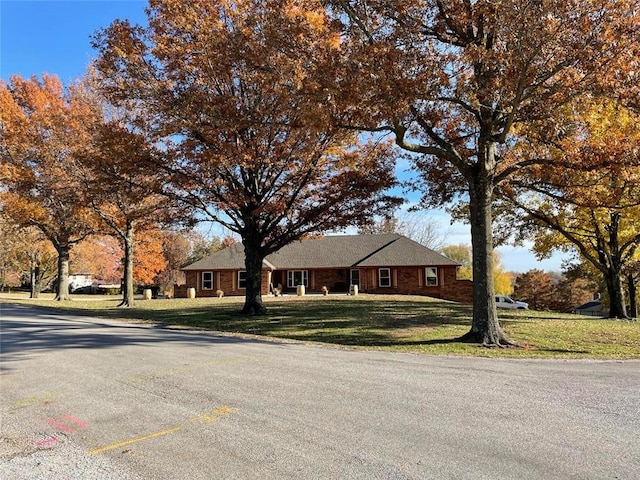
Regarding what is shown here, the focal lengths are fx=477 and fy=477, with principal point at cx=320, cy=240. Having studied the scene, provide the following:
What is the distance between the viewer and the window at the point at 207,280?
130ft

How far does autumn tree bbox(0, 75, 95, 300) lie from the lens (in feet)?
83.1

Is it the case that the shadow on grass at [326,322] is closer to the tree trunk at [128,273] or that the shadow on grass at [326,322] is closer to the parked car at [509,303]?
the tree trunk at [128,273]

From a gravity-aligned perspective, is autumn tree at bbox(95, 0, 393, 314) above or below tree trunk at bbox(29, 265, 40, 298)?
above

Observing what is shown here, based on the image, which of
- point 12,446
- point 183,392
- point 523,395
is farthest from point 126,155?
point 523,395

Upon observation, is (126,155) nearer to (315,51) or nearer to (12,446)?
(315,51)

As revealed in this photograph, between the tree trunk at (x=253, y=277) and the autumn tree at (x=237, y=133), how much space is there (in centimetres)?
4

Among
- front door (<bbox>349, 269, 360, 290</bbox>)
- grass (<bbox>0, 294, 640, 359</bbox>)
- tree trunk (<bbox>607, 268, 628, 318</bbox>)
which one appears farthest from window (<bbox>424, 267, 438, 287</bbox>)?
grass (<bbox>0, 294, 640, 359</bbox>)

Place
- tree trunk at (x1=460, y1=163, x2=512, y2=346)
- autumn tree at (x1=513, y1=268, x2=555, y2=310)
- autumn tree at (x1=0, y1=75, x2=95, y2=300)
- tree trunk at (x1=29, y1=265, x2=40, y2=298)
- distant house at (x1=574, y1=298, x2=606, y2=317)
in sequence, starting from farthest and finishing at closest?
distant house at (x1=574, y1=298, x2=606, y2=317)
autumn tree at (x1=513, y1=268, x2=555, y2=310)
tree trunk at (x1=29, y1=265, x2=40, y2=298)
autumn tree at (x1=0, y1=75, x2=95, y2=300)
tree trunk at (x1=460, y1=163, x2=512, y2=346)

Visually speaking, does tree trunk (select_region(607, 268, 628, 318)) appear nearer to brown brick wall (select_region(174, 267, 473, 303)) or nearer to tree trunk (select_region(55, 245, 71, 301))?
brown brick wall (select_region(174, 267, 473, 303))

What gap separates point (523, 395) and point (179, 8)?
15.4 m

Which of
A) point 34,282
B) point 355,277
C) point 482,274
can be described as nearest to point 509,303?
point 355,277

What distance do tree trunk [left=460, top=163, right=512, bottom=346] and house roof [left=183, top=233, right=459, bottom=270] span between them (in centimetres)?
2367

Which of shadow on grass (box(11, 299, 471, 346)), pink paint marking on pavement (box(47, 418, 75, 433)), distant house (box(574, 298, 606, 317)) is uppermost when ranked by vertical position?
shadow on grass (box(11, 299, 471, 346))

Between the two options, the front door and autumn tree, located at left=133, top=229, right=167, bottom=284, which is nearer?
autumn tree, located at left=133, top=229, right=167, bottom=284
